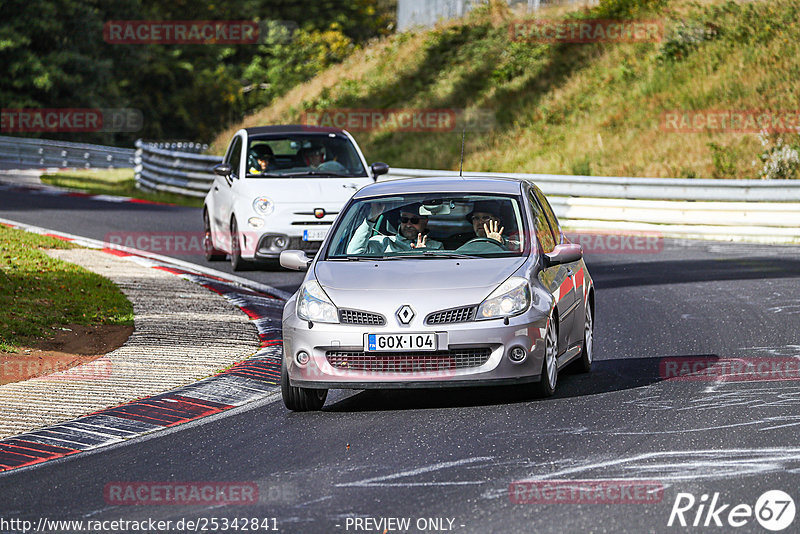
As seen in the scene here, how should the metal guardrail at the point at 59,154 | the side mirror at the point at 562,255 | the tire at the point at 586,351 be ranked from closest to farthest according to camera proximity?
the side mirror at the point at 562,255, the tire at the point at 586,351, the metal guardrail at the point at 59,154

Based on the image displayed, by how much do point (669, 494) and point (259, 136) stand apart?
12.2 metres

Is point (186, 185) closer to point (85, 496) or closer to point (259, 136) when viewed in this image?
point (259, 136)

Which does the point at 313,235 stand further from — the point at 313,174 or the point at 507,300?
the point at 507,300

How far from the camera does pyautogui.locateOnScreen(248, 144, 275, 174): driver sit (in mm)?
17172

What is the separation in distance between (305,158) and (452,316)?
9.48m

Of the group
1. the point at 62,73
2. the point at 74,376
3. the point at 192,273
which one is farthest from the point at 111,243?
the point at 62,73

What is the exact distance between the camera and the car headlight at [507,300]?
825 cm

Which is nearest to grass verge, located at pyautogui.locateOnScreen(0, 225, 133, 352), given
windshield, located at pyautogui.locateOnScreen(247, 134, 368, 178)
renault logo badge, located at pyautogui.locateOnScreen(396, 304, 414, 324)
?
windshield, located at pyautogui.locateOnScreen(247, 134, 368, 178)

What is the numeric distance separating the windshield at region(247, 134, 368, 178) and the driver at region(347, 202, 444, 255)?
25.1ft

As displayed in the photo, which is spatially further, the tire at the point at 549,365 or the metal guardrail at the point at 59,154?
the metal guardrail at the point at 59,154

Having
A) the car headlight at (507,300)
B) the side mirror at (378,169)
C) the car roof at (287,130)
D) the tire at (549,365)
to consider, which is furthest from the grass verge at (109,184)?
the car headlight at (507,300)

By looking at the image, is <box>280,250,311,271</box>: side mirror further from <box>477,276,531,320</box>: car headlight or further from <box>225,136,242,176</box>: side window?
<box>225,136,242,176</box>: side window

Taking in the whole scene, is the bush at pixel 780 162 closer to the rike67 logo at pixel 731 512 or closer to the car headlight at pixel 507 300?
the car headlight at pixel 507 300

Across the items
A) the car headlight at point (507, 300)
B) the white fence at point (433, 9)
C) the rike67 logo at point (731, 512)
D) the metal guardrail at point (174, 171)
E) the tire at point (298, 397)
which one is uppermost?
the white fence at point (433, 9)
